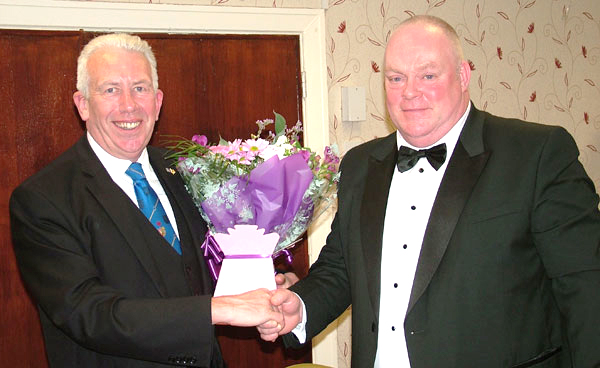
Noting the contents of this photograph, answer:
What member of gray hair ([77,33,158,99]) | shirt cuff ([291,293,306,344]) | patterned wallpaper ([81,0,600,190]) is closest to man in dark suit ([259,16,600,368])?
shirt cuff ([291,293,306,344])

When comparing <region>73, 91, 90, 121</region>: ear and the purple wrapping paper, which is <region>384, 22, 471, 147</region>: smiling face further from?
<region>73, 91, 90, 121</region>: ear

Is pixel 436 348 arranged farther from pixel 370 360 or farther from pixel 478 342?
pixel 370 360

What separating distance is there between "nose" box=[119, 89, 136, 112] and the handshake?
2.33 ft

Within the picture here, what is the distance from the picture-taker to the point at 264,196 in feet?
6.23

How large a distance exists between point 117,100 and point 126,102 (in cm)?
3

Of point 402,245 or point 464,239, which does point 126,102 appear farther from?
point 464,239

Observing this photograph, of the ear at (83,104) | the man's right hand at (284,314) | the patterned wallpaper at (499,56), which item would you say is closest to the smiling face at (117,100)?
the ear at (83,104)

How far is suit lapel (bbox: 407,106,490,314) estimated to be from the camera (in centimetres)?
180

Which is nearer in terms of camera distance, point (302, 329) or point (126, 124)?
point (126, 124)

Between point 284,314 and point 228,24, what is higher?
point 228,24

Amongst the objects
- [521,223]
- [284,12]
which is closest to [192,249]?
[521,223]

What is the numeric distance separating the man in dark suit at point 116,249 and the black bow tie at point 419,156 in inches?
25.4

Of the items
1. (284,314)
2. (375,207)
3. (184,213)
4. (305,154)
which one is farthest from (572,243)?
(184,213)

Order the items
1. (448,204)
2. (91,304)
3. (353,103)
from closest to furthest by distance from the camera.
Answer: (91,304) < (448,204) < (353,103)
